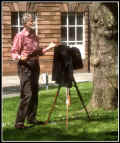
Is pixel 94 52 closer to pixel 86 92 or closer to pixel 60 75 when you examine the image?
pixel 60 75

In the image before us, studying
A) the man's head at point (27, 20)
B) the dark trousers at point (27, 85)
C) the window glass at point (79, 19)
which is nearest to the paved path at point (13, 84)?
the window glass at point (79, 19)

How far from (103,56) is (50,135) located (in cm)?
245

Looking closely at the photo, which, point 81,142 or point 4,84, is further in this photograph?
point 4,84

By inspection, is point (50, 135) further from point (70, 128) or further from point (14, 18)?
point (14, 18)

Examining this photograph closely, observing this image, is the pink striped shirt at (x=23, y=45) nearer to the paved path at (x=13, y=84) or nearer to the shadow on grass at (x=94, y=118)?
the shadow on grass at (x=94, y=118)

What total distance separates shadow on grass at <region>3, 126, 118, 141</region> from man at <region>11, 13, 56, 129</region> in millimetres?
280

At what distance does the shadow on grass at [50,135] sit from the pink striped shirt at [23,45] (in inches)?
49.6

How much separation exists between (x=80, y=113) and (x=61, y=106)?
1.26 metres

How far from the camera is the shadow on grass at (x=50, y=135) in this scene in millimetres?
6379

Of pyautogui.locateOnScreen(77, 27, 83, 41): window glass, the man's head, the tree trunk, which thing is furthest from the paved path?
the man's head

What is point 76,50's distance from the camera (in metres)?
6.77

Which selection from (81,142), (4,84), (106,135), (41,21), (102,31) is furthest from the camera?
(41,21)

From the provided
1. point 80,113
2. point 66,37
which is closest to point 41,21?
point 66,37

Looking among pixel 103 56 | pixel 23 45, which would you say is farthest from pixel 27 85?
pixel 103 56
